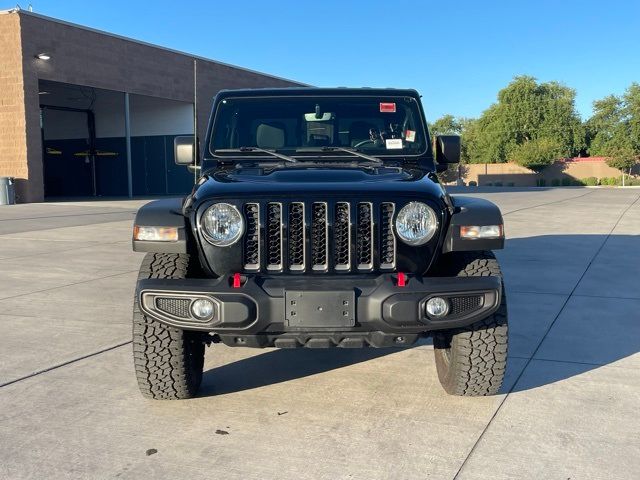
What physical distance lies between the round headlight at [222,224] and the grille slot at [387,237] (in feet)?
2.43

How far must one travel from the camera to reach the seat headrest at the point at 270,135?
14.8 feet

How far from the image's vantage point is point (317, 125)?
459 cm

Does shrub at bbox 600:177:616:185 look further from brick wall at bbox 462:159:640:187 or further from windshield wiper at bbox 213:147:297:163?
windshield wiper at bbox 213:147:297:163

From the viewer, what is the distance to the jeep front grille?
333 cm

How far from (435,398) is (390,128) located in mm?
1930

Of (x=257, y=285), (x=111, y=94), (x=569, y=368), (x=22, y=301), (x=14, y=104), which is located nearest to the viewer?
(x=257, y=285)

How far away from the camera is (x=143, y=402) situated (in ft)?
12.5

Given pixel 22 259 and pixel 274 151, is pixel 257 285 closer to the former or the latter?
pixel 274 151

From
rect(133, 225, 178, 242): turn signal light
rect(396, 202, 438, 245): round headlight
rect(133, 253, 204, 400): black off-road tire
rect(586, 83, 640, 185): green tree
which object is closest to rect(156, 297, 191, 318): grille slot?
rect(133, 253, 204, 400): black off-road tire

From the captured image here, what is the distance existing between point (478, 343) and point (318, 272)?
1011 millimetres

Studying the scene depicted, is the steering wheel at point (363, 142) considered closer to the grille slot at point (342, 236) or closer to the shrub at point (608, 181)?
the grille slot at point (342, 236)

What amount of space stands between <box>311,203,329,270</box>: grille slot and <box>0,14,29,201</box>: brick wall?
2212 cm

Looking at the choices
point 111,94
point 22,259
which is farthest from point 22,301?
point 111,94

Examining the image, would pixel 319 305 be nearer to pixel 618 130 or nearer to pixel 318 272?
pixel 318 272
